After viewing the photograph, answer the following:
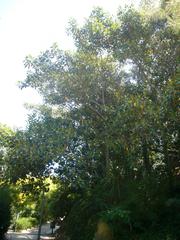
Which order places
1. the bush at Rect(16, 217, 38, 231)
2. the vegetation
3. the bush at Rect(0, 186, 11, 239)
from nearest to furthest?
the vegetation
the bush at Rect(0, 186, 11, 239)
the bush at Rect(16, 217, 38, 231)

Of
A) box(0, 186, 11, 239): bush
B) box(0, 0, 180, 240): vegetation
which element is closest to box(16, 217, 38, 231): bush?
box(0, 186, 11, 239): bush

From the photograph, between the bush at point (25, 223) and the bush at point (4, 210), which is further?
the bush at point (25, 223)

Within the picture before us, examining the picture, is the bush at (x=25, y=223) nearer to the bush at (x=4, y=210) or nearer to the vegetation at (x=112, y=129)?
the bush at (x=4, y=210)

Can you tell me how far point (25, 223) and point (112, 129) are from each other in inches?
1110

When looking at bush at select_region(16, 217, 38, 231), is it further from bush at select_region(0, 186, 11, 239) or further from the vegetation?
the vegetation

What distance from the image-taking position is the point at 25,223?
35.6m

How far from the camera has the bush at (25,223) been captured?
33572 mm

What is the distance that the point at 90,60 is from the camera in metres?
12.3

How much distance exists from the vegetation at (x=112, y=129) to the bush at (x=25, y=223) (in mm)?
22018

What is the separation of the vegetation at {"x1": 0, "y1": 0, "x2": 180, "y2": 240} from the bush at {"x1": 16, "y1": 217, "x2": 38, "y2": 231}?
72.2 ft

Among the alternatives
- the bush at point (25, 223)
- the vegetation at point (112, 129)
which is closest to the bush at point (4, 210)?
the vegetation at point (112, 129)

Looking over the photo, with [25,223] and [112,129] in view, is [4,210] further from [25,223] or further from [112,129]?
[25,223]

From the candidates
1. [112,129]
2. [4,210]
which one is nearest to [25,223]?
[4,210]

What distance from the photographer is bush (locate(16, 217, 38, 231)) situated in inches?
1322
